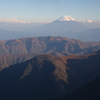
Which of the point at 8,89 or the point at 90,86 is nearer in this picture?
the point at 90,86

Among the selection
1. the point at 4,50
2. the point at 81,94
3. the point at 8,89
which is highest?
the point at 81,94

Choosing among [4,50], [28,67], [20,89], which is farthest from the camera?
[4,50]

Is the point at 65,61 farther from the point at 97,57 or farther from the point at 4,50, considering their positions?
the point at 4,50

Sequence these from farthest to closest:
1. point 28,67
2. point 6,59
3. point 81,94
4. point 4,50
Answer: point 4,50, point 6,59, point 28,67, point 81,94

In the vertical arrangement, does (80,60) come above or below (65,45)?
above

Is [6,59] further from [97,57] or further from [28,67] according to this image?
[97,57]

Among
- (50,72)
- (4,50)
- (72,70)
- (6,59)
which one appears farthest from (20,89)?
(4,50)
